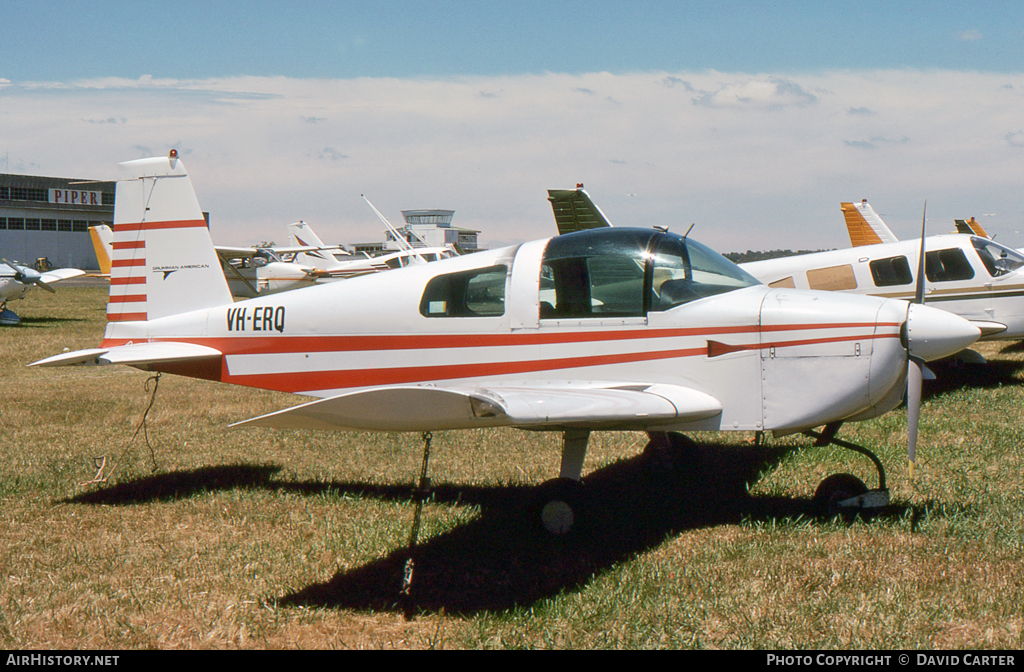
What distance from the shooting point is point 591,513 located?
5.89 meters

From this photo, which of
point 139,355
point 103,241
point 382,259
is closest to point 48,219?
point 103,241

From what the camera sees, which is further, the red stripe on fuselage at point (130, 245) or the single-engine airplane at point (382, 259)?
the single-engine airplane at point (382, 259)

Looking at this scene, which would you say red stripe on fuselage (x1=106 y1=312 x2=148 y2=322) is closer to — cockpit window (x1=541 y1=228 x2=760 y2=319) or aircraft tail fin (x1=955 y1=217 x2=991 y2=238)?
cockpit window (x1=541 y1=228 x2=760 y2=319)

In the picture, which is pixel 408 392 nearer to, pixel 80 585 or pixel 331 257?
pixel 80 585

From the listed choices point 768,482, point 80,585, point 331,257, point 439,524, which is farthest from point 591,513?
point 331,257

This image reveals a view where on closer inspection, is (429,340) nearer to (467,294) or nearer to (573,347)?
(467,294)

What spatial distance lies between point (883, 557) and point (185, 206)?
20.4 ft

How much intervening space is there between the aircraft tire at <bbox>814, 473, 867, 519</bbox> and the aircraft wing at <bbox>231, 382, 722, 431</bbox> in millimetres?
1126

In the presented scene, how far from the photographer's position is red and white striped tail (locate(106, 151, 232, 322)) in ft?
23.2

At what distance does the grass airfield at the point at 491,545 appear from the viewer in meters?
3.97

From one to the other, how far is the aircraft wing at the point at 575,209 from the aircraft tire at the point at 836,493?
1368 cm

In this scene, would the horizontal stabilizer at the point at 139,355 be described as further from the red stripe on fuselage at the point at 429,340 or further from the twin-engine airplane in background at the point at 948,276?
the twin-engine airplane in background at the point at 948,276

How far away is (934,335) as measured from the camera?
4.87 m

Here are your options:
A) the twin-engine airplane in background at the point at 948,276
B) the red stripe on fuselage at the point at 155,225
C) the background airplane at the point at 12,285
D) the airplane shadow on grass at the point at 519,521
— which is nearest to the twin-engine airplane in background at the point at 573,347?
the airplane shadow on grass at the point at 519,521
